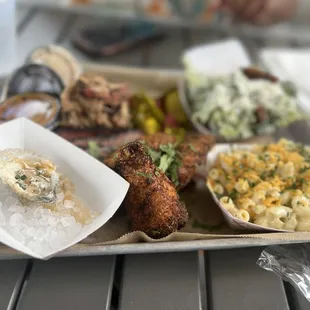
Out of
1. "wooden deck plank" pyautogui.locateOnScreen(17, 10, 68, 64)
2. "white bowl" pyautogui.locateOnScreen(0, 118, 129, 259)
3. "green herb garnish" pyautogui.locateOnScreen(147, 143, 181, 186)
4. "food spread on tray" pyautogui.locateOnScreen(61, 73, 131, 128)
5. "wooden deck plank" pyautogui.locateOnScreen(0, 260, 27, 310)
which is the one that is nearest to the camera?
"wooden deck plank" pyautogui.locateOnScreen(0, 260, 27, 310)

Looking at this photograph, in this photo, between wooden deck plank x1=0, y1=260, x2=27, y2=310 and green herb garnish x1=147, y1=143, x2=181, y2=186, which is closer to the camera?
wooden deck plank x1=0, y1=260, x2=27, y2=310

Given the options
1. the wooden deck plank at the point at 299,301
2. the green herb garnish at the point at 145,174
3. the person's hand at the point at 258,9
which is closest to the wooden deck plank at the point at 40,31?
the person's hand at the point at 258,9

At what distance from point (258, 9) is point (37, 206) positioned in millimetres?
2013

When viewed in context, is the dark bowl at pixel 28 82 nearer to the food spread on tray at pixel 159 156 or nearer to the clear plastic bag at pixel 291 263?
the food spread on tray at pixel 159 156

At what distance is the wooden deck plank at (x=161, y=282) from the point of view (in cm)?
97

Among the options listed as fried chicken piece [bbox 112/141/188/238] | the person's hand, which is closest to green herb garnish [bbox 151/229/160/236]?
fried chicken piece [bbox 112/141/188/238]

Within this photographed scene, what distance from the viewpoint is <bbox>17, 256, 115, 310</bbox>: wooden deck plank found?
96 cm

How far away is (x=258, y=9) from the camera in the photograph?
2.55m

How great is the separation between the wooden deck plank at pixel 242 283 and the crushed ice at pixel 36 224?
0.36 metres

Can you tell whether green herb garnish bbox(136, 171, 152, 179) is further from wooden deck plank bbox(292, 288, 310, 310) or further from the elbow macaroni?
wooden deck plank bbox(292, 288, 310, 310)

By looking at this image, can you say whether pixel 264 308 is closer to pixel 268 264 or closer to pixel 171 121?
pixel 268 264

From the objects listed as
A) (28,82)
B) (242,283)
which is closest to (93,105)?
(28,82)

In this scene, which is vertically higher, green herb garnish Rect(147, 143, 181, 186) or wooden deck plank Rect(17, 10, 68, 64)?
wooden deck plank Rect(17, 10, 68, 64)

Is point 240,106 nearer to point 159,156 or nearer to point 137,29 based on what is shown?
point 159,156
